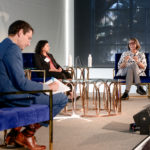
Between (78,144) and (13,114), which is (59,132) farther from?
(13,114)

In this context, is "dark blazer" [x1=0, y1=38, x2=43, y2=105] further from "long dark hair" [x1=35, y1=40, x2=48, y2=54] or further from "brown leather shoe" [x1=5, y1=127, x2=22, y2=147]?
"long dark hair" [x1=35, y1=40, x2=48, y2=54]

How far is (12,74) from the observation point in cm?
201

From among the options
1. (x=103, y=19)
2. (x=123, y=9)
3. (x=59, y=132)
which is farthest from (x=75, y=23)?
(x=59, y=132)

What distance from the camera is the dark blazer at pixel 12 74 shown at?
6.59 ft

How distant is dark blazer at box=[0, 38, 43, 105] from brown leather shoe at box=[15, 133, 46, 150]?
1.27 ft

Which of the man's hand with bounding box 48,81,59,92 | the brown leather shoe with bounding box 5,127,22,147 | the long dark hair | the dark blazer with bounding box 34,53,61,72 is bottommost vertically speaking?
the brown leather shoe with bounding box 5,127,22,147

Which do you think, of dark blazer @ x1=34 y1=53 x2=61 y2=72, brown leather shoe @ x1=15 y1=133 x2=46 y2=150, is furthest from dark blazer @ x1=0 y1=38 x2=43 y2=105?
dark blazer @ x1=34 y1=53 x2=61 y2=72

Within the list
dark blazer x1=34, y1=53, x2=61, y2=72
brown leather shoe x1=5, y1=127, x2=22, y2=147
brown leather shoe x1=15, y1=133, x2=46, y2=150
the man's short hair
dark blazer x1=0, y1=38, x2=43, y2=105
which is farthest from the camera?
dark blazer x1=34, y1=53, x2=61, y2=72

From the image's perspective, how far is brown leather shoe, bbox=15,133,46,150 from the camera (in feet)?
7.61

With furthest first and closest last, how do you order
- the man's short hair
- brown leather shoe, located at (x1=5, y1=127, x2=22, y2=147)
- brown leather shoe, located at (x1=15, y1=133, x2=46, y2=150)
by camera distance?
brown leather shoe, located at (x1=5, y1=127, x2=22, y2=147) < brown leather shoe, located at (x1=15, y1=133, x2=46, y2=150) < the man's short hair

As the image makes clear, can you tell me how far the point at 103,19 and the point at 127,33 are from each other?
66 cm

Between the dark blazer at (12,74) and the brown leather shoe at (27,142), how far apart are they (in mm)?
388

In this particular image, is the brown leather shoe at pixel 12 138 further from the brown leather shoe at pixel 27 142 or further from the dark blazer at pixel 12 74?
the dark blazer at pixel 12 74

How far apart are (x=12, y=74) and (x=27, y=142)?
0.57 metres
